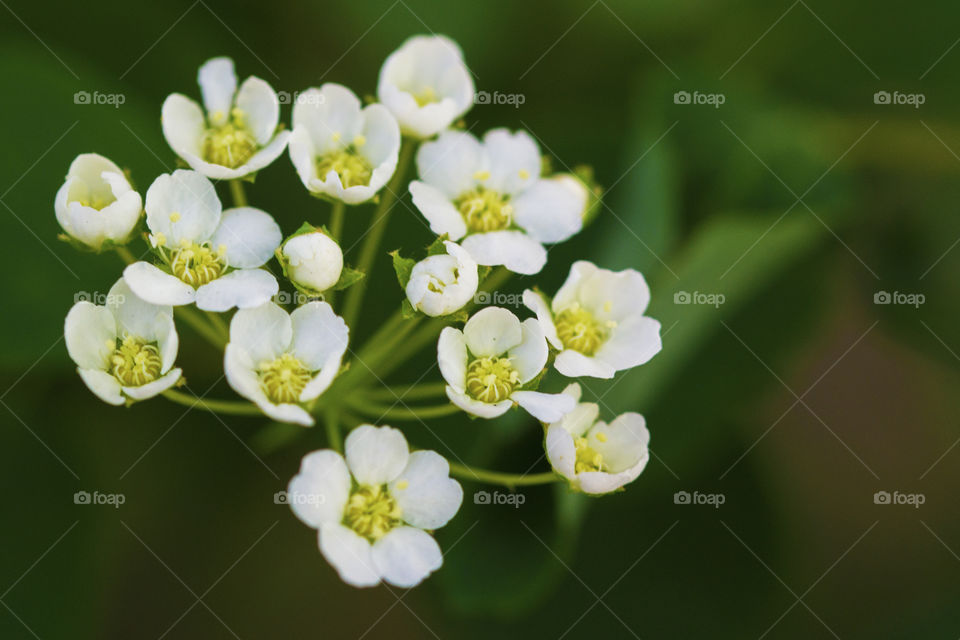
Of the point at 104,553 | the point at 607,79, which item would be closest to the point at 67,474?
the point at 104,553

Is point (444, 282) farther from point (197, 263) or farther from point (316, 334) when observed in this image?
point (197, 263)

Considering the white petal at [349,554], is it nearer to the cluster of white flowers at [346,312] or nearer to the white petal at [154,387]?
the cluster of white flowers at [346,312]

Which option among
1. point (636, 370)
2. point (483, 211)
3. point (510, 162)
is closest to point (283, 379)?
point (483, 211)

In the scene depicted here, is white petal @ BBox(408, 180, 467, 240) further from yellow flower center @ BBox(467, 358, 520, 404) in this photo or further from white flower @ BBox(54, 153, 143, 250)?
white flower @ BBox(54, 153, 143, 250)

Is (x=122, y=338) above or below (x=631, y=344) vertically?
below

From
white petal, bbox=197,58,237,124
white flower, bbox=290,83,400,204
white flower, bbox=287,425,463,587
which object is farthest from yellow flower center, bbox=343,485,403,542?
white petal, bbox=197,58,237,124

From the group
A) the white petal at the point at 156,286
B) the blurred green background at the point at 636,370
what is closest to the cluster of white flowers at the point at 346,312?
the white petal at the point at 156,286

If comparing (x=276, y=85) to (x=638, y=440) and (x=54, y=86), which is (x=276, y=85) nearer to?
(x=54, y=86)
